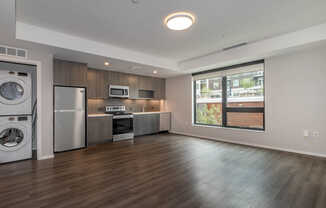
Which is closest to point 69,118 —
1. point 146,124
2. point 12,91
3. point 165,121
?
point 12,91

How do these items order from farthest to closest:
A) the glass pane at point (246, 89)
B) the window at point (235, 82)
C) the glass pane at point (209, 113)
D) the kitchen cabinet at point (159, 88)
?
1. the kitchen cabinet at point (159, 88)
2. the glass pane at point (209, 113)
3. the window at point (235, 82)
4. the glass pane at point (246, 89)

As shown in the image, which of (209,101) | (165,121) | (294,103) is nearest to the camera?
(294,103)

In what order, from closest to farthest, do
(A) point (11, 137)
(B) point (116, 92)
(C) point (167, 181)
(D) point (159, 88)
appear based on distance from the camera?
(C) point (167, 181), (A) point (11, 137), (B) point (116, 92), (D) point (159, 88)

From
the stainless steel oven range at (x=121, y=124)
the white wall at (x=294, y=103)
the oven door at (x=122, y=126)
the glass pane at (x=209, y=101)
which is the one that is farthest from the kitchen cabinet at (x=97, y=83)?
the white wall at (x=294, y=103)

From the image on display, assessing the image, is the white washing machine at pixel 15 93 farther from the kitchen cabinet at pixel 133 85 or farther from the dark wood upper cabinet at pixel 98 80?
the kitchen cabinet at pixel 133 85

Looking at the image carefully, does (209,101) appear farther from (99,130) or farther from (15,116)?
(15,116)

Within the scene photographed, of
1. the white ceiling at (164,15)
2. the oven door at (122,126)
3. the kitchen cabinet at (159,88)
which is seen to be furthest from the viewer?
the kitchen cabinet at (159,88)

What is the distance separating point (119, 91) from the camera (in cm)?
551

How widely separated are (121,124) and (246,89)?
4051mm

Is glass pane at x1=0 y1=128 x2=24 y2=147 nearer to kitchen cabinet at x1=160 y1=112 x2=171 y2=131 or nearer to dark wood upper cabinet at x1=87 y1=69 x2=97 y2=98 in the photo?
dark wood upper cabinet at x1=87 y1=69 x2=97 y2=98

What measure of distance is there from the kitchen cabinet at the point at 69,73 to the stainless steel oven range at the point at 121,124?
1.50m

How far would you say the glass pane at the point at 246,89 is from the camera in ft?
14.3

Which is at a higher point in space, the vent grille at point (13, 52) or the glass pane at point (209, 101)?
the vent grille at point (13, 52)

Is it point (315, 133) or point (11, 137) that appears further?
point (315, 133)
